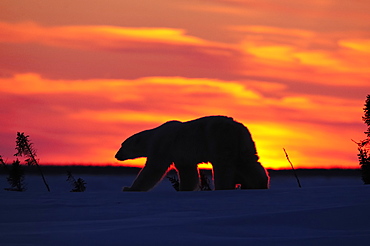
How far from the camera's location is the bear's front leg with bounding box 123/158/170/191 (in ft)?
52.7

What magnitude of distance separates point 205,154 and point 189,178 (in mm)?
1603

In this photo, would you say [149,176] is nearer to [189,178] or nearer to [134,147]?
[189,178]

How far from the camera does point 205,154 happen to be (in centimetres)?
1597

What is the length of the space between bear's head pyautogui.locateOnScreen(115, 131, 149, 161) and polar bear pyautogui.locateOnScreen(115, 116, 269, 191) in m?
1.10

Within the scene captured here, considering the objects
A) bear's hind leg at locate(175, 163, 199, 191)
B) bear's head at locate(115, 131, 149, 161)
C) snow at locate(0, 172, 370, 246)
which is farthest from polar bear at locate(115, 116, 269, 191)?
snow at locate(0, 172, 370, 246)

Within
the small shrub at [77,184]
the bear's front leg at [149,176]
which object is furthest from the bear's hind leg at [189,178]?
the small shrub at [77,184]

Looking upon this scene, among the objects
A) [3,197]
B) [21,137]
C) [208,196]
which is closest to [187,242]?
[208,196]

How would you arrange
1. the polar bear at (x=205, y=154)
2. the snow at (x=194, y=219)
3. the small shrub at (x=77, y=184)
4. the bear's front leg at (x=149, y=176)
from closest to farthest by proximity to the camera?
1. the snow at (x=194, y=219)
2. the polar bear at (x=205, y=154)
3. the bear's front leg at (x=149, y=176)
4. the small shrub at (x=77, y=184)

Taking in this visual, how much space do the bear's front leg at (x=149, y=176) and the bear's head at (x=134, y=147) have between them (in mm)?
1949

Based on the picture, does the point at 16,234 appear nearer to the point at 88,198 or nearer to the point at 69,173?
the point at 88,198

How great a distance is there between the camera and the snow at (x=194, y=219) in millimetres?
5258

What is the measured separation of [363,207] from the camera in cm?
695

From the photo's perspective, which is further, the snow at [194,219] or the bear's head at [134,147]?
the bear's head at [134,147]

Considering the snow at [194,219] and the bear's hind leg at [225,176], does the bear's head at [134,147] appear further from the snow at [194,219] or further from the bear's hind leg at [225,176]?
the snow at [194,219]
